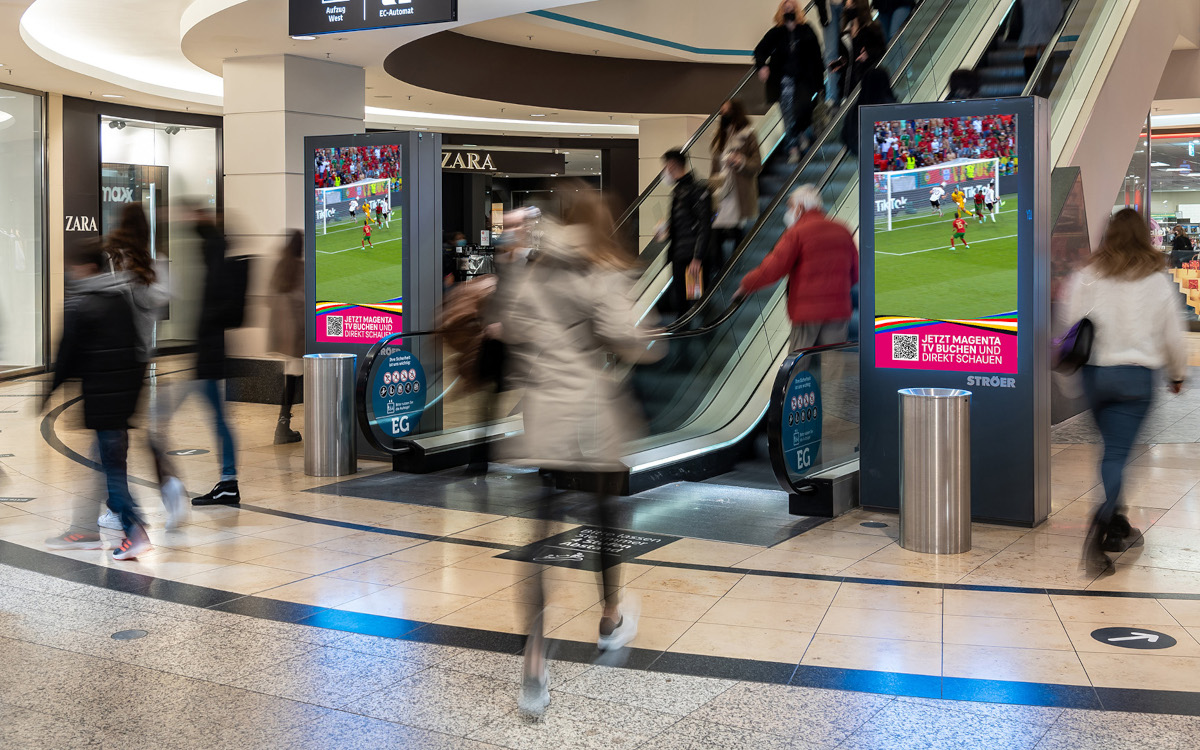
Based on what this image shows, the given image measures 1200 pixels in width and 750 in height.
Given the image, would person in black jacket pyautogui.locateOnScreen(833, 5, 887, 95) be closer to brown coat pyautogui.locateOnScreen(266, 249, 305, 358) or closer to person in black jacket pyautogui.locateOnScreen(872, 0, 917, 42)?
person in black jacket pyautogui.locateOnScreen(872, 0, 917, 42)

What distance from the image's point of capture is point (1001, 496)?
6.11 metres

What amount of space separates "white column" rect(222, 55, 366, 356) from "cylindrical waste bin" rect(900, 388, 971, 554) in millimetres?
7446

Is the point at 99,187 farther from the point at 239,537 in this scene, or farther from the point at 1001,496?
the point at 1001,496

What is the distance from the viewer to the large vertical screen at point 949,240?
598cm

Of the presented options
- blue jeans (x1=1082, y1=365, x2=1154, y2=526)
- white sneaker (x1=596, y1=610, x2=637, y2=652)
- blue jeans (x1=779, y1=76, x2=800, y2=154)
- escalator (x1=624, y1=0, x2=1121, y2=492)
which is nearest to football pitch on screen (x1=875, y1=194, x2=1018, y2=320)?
blue jeans (x1=1082, y1=365, x2=1154, y2=526)

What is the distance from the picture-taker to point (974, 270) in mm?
6043

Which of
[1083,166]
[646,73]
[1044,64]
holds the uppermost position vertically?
[646,73]

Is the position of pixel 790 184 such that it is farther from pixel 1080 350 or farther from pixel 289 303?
pixel 1080 350

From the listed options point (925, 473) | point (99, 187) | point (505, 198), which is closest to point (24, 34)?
point (99, 187)

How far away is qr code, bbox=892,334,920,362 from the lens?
6254mm

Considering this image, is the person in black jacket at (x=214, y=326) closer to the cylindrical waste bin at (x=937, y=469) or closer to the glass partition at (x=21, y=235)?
the cylindrical waste bin at (x=937, y=469)

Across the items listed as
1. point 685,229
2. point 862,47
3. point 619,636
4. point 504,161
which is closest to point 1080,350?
point 619,636

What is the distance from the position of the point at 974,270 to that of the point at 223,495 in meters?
4.57

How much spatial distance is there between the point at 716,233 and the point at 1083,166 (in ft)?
10.9
